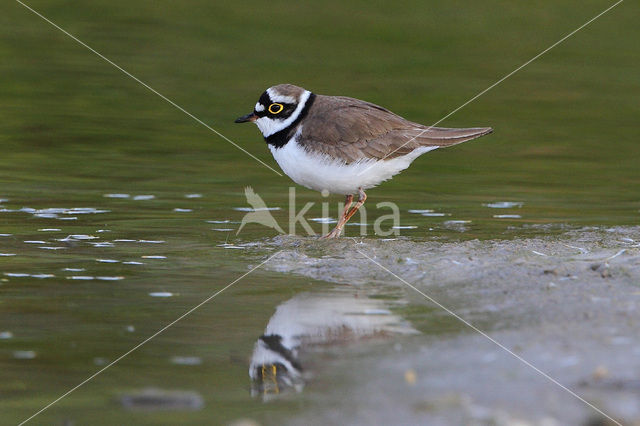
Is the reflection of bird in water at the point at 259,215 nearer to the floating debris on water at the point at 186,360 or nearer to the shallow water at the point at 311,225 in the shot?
the shallow water at the point at 311,225

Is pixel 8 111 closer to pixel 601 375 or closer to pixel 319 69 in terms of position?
pixel 319 69

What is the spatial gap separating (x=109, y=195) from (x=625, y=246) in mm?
5406

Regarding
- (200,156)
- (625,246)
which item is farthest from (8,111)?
(625,246)

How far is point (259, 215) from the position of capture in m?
9.83

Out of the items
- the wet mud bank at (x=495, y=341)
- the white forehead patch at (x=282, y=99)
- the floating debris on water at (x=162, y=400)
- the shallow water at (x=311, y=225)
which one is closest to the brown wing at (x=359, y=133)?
the white forehead patch at (x=282, y=99)

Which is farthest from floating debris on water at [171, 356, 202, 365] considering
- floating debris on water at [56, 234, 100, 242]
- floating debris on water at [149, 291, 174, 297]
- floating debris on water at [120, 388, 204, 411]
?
floating debris on water at [56, 234, 100, 242]

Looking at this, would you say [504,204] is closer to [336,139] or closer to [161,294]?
[336,139]

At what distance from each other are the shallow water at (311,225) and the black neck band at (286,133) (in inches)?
33.3

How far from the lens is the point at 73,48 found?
18.2 m

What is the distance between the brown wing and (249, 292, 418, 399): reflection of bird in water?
2.45 meters

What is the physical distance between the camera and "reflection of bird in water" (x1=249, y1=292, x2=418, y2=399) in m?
5.00

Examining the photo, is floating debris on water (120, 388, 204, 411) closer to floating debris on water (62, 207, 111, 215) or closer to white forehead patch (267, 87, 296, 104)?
white forehead patch (267, 87, 296, 104)

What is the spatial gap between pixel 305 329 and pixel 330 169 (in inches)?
126

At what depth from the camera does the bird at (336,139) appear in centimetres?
880
